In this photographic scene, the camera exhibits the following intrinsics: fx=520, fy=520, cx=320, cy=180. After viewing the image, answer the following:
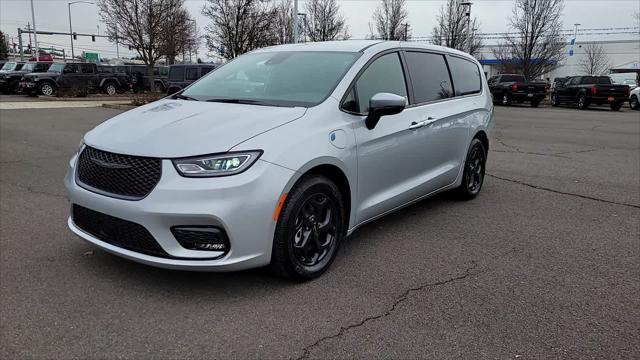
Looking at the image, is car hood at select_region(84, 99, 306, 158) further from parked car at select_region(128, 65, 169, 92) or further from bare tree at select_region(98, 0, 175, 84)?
parked car at select_region(128, 65, 169, 92)

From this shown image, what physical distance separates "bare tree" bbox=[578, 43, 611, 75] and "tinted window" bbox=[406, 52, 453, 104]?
59.5 meters

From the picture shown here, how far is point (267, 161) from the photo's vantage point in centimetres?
327

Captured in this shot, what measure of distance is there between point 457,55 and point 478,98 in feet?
1.90

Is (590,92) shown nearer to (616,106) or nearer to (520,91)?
(616,106)

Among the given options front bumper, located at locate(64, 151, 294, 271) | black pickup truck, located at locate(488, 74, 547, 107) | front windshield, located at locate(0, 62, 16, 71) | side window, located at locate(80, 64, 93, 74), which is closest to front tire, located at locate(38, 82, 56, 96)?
side window, located at locate(80, 64, 93, 74)

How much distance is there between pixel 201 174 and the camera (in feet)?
10.4

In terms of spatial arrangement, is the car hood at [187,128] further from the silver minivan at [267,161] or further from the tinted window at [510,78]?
the tinted window at [510,78]

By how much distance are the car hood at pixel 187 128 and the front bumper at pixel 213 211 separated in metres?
0.19

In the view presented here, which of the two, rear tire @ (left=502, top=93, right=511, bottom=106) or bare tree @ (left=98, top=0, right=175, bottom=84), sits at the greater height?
bare tree @ (left=98, top=0, right=175, bottom=84)

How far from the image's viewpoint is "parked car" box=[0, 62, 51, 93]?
28.9 metres

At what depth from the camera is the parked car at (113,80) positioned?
29.4 m

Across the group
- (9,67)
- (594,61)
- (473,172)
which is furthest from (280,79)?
(594,61)

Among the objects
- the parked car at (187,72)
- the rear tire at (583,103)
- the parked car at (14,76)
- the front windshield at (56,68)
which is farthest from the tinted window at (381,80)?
the parked car at (14,76)

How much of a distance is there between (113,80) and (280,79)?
93.3 ft
